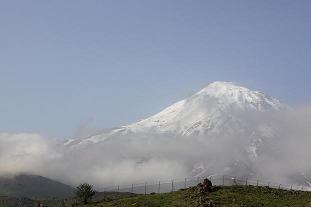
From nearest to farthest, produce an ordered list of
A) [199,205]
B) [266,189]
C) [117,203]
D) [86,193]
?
[199,205]
[117,203]
[266,189]
[86,193]

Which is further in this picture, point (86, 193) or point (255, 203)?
point (86, 193)

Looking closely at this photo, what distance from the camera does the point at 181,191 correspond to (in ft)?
330

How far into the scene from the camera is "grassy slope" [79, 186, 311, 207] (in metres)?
89.8

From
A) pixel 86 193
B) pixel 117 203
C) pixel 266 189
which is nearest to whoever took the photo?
pixel 117 203

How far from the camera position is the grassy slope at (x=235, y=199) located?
89.8 m

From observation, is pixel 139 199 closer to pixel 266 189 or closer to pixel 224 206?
pixel 224 206

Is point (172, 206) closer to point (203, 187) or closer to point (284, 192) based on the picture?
point (203, 187)

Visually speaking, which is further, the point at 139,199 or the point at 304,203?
the point at 139,199

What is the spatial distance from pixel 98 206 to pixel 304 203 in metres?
38.1

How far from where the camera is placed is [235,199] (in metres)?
91.6

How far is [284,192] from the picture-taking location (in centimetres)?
10244

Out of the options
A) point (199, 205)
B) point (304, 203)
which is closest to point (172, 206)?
point (199, 205)

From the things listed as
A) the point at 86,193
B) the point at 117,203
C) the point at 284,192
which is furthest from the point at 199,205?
the point at 86,193

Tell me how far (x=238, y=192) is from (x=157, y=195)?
51.6 ft
